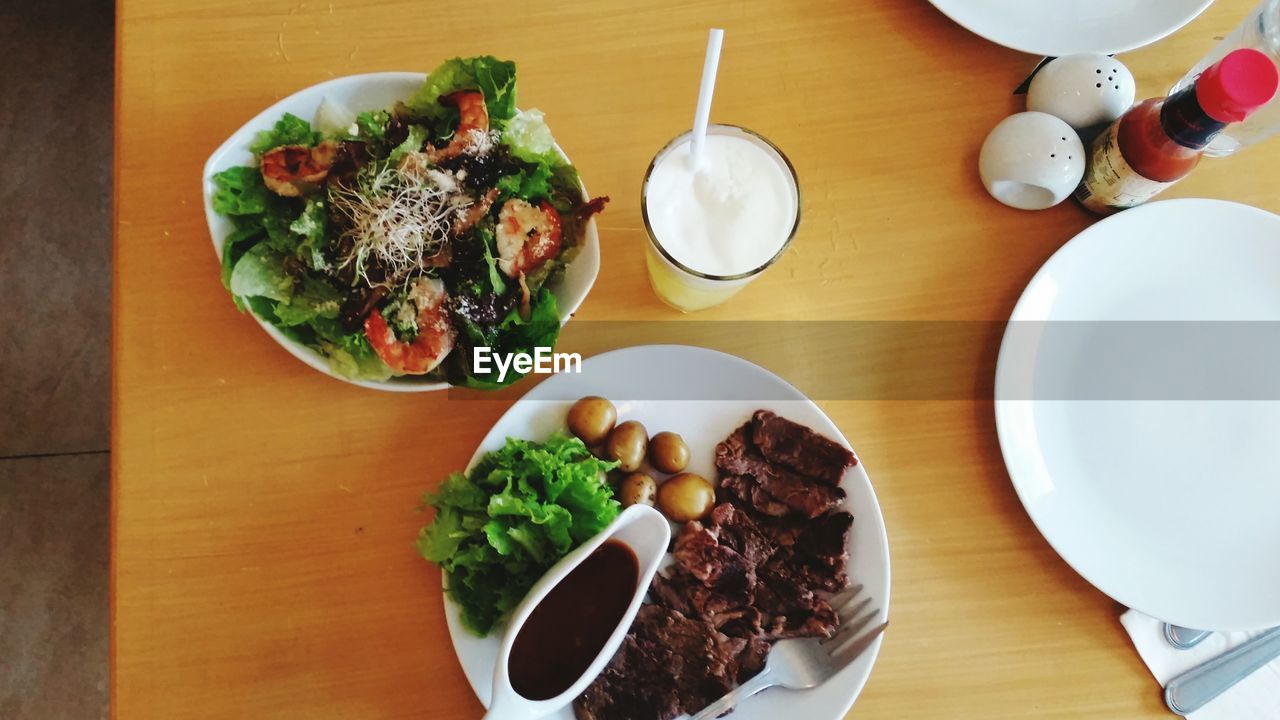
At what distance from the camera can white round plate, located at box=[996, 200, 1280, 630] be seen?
38.5 inches

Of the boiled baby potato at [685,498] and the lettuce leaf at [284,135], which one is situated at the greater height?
Answer: the lettuce leaf at [284,135]

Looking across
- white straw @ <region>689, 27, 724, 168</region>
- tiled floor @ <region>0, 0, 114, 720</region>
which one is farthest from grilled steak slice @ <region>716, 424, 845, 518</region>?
tiled floor @ <region>0, 0, 114, 720</region>

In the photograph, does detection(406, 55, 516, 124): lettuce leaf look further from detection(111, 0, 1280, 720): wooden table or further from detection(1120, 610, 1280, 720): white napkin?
detection(1120, 610, 1280, 720): white napkin

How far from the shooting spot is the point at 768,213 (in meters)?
0.86

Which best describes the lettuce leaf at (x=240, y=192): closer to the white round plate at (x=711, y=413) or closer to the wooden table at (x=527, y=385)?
the wooden table at (x=527, y=385)

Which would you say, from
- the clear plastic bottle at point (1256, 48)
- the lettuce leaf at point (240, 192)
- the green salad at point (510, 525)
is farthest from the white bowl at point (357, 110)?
the clear plastic bottle at point (1256, 48)

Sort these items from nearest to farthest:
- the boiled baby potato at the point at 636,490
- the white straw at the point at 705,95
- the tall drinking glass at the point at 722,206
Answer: the white straw at the point at 705,95
the tall drinking glass at the point at 722,206
the boiled baby potato at the point at 636,490

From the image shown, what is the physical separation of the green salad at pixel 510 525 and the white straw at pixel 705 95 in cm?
36

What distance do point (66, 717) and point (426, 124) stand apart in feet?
5.22

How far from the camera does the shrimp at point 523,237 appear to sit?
0.88 meters

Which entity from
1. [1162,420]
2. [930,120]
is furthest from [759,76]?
[1162,420]

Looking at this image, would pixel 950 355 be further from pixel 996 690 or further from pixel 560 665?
pixel 560 665

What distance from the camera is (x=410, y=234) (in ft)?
2.85

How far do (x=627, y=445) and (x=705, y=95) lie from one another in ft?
1.33
